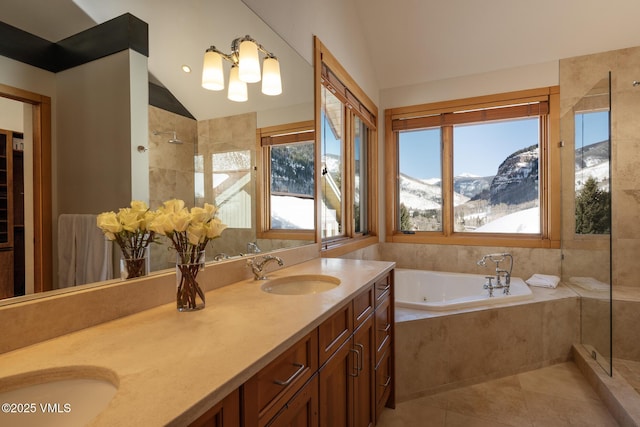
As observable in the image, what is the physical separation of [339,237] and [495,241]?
63.6 inches

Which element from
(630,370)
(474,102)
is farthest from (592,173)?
(630,370)

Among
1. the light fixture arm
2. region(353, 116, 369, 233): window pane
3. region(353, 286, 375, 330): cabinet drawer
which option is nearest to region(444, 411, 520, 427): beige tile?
region(353, 286, 375, 330): cabinet drawer

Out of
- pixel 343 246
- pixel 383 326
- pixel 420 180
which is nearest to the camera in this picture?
pixel 383 326

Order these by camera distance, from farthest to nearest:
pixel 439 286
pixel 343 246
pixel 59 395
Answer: pixel 439 286, pixel 343 246, pixel 59 395

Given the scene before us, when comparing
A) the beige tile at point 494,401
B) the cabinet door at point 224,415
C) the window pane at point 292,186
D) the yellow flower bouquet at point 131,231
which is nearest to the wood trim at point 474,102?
the window pane at point 292,186

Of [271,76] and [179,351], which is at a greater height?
[271,76]

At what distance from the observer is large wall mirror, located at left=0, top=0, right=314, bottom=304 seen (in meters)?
0.84

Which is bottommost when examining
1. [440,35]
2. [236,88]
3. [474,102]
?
[236,88]

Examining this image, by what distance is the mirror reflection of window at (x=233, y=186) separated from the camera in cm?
141

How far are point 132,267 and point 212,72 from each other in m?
0.89

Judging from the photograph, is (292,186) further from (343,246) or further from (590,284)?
(590,284)

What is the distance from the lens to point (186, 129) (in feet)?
4.06

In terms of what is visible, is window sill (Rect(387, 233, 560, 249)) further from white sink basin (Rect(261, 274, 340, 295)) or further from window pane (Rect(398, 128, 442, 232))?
white sink basin (Rect(261, 274, 340, 295))

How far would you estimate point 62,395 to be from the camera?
2.09 feet
